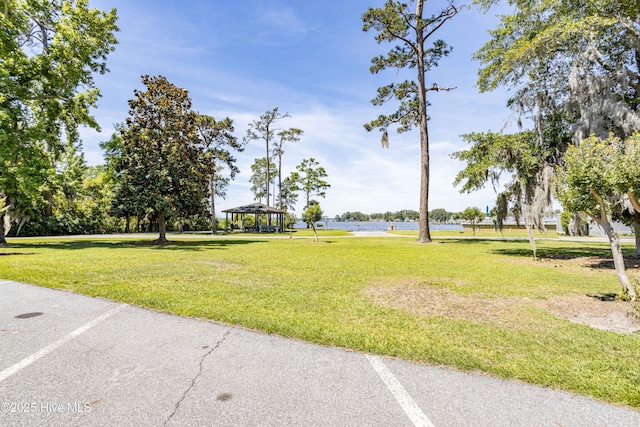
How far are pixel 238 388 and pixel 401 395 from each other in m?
1.43

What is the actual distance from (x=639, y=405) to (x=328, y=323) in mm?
3094

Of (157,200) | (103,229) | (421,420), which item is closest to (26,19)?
(157,200)

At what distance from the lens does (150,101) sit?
1823 cm

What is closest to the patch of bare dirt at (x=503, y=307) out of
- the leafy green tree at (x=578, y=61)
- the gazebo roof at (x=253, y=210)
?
the leafy green tree at (x=578, y=61)

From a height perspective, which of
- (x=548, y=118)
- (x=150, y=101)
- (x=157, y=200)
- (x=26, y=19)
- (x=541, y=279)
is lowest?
(x=541, y=279)

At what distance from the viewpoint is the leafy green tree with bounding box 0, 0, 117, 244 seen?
1363 cm

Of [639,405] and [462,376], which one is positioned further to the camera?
[462,376]

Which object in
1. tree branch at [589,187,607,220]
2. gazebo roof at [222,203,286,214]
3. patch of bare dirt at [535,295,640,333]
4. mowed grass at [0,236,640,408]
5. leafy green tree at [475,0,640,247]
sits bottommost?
patch of bare dirt at [535,295,640,333]

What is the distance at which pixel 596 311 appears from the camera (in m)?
4.86

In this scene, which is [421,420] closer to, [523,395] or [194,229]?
[523,395]

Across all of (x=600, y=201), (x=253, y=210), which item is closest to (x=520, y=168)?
(x=600, y=201)

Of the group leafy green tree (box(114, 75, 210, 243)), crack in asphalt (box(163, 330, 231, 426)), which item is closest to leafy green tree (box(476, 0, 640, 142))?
crack in asphalt (box(163, 330, 231, 426))

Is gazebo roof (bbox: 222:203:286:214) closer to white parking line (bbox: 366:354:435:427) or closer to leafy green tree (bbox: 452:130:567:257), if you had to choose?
leafy green tree (bbox: 452:130:567:257)

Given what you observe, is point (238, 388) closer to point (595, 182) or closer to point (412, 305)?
point (412, 305)
